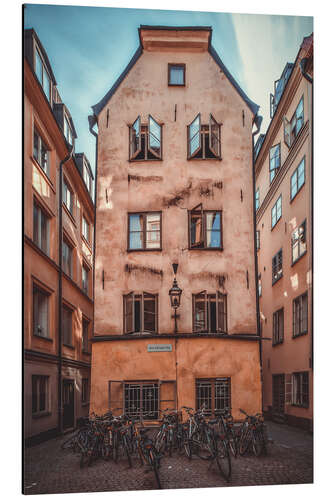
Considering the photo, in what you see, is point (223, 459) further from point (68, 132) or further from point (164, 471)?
point (68, 132)

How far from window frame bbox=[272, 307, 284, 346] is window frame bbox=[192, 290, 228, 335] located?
113cm

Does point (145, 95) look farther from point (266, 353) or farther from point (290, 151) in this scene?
point (266, 353)

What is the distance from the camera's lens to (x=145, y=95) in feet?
29.3

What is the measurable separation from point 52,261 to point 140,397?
8.64 ft

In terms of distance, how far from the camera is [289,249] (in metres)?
9.04

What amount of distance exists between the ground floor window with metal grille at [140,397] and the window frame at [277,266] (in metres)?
2.88

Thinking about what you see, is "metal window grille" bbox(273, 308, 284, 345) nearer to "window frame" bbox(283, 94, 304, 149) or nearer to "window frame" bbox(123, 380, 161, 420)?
"window frame" bbox(123, 380, 161, 420)

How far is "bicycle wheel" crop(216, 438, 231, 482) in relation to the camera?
7547mm

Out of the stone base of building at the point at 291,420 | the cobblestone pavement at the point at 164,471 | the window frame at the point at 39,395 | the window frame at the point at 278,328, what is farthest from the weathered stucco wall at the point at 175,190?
the cobblestone pavement at the point at 164,471

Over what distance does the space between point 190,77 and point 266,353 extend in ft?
16.4

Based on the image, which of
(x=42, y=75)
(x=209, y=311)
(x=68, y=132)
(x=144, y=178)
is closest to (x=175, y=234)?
(x=144, y=178)

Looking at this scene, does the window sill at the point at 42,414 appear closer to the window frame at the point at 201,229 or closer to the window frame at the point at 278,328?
the window frame at the point at 201,229

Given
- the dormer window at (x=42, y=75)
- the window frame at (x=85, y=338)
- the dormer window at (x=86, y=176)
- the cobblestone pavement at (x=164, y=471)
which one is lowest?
the cobblestone pavement at (x=164, y=471)

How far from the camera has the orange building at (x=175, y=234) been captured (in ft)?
27.5
